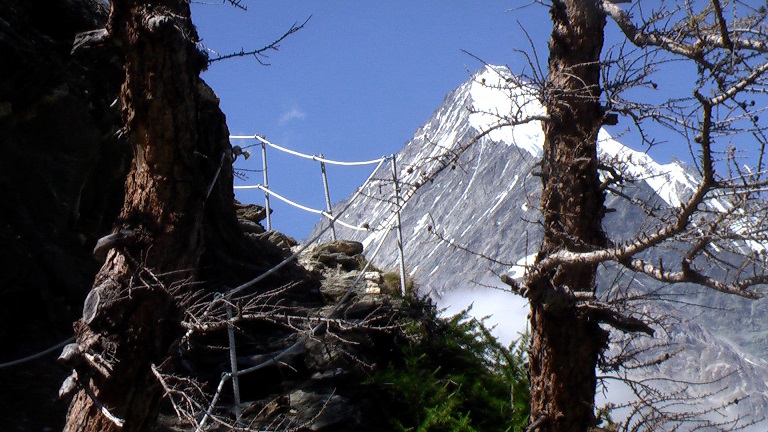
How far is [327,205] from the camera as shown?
443 inches

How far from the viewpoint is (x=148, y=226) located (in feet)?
16.8

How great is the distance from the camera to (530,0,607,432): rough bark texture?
635 cm

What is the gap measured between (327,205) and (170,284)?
6.27m

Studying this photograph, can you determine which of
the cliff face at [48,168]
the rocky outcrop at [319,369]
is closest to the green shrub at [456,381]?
the rocky outcrop at [319,369]

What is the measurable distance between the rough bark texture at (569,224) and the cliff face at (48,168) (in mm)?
4220

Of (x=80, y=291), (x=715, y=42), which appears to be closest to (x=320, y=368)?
(x=80, y=291)

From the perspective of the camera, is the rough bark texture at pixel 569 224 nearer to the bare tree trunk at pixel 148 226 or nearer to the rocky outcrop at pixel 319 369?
the rocky outcrop at pixel 319 369

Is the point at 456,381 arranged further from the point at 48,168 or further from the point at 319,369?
the point at 48,168

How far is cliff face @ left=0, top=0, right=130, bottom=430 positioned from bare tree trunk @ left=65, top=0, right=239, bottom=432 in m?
2.58

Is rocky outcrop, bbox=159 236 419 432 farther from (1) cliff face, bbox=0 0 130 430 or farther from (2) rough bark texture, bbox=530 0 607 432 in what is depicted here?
(1) cliff face, bbox=0 0 130 430

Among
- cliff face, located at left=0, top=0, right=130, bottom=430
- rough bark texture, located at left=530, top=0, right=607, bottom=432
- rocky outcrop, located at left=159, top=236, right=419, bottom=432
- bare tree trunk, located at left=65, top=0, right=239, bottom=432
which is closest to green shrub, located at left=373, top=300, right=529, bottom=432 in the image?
rocky outcrop, located at left=159, top=236, right=419, bottom=432

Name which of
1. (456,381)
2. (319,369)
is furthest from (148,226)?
(456,381)

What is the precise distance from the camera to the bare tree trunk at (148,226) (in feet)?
16.0

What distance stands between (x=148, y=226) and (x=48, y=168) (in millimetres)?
4117
